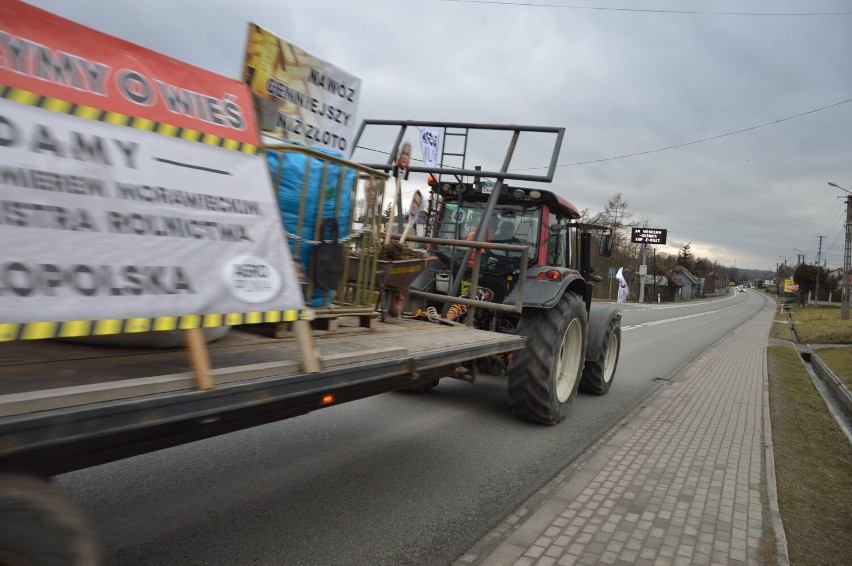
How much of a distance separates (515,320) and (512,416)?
105 cm

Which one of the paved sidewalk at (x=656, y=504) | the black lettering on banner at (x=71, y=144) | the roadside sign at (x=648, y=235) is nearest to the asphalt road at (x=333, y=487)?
the paved sidewalk at (x=656, y=504)

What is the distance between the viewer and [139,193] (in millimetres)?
2025

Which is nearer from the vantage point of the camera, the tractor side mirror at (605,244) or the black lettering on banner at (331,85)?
the black lettering on banner at (331,85)

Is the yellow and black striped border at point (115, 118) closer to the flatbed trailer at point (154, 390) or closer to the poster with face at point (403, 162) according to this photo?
the flatbed trailer at point (154, 390)

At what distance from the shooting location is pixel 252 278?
234cm

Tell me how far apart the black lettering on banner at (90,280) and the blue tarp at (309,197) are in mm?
1226

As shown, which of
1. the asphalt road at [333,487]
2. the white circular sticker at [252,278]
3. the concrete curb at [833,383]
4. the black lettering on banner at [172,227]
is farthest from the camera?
the concrete curb at [833,383]

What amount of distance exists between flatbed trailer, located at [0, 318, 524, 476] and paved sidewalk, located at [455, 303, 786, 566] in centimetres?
137

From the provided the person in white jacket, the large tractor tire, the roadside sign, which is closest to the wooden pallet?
the large tractor tire

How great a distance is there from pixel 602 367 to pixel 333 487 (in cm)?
476

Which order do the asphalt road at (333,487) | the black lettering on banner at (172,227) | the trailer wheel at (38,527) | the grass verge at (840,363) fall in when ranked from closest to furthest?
the trailer wheel at (38,527)
the black lettering on banner at (172,227)
the asphalt road at (333,487)
the grass verge at (840,363)

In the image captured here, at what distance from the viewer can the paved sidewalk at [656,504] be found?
3.46m

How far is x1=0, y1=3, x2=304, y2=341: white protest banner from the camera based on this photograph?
5.68 ft

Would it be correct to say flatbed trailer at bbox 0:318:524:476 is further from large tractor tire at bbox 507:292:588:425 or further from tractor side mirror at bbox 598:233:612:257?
tractor side mirror at bbox 598:233:612:257
